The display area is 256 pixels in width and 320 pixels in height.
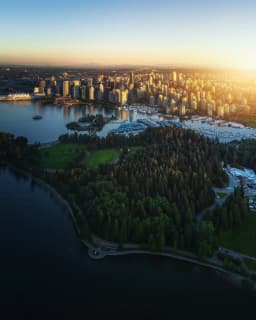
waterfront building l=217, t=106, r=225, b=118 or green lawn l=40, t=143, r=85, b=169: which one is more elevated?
waterfront building l=217, t=106, r=225, b=118

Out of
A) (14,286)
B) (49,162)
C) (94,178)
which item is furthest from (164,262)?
(49,162)

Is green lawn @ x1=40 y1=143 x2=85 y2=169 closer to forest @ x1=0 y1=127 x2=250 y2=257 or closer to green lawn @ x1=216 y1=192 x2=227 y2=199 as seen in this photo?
forest @ x1=0 y1=127 x2=250 y2=257

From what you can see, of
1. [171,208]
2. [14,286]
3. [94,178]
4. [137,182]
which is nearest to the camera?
[14,286]

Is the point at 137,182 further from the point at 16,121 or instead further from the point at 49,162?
the point at 16,121

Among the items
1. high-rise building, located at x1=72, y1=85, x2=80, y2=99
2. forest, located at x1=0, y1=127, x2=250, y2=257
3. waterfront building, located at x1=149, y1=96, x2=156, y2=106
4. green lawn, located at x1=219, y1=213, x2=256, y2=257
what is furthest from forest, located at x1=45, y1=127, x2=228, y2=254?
high-rise building, located at x1=72, y1=85, x2=80, y2=99

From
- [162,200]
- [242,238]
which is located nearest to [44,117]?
[162,200]

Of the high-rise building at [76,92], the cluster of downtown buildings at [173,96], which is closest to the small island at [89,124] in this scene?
the cluster of downtown buildings at [173,96]
